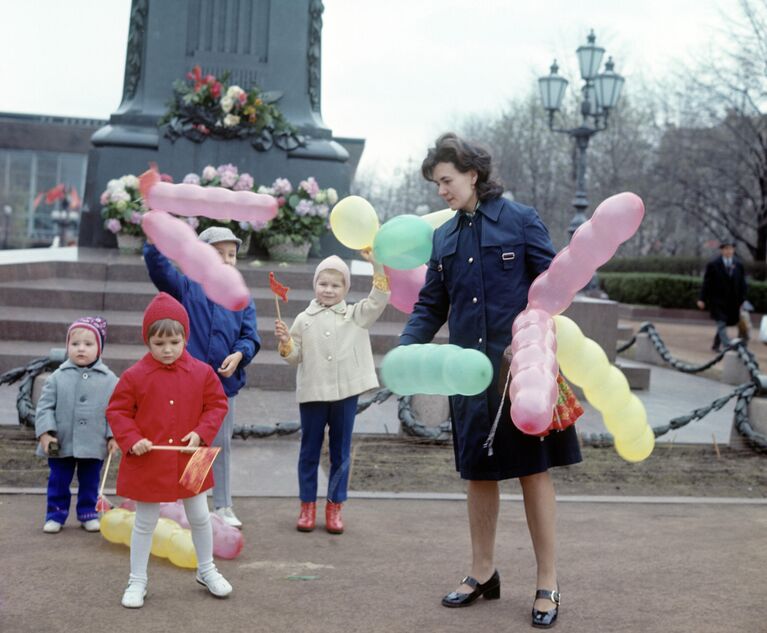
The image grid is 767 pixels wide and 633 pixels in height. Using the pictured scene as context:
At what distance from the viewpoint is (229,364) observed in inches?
223

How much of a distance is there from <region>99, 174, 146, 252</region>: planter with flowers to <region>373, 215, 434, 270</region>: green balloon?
9.82 m

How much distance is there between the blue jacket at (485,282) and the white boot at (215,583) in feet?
4.01

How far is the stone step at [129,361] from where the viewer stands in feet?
32.6

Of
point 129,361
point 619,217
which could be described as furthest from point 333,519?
point 129,361

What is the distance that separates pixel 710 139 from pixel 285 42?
24329 millimetres

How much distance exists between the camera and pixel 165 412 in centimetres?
473

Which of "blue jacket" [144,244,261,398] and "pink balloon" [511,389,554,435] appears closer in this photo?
"pink balloon" [511,389,554,435]

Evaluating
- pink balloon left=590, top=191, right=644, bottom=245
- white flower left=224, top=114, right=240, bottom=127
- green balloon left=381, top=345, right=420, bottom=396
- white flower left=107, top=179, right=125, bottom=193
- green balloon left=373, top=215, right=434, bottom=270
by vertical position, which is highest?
white flower left=224, top=114, right=240, bottom=127

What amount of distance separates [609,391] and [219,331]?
8.16 feet

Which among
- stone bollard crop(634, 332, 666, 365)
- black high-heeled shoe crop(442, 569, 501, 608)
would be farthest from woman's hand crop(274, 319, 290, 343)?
stone bollard crop(634, 332, 666, 365)

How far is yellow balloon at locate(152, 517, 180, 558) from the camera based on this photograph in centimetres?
529

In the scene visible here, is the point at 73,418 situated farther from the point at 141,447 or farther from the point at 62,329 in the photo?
the point at 62,329

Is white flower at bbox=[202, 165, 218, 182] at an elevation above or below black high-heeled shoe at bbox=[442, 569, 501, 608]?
above

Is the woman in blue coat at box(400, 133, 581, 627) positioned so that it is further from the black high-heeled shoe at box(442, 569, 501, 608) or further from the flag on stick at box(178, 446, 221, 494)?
the flag on stick at box(178, 446, 221, 494)
